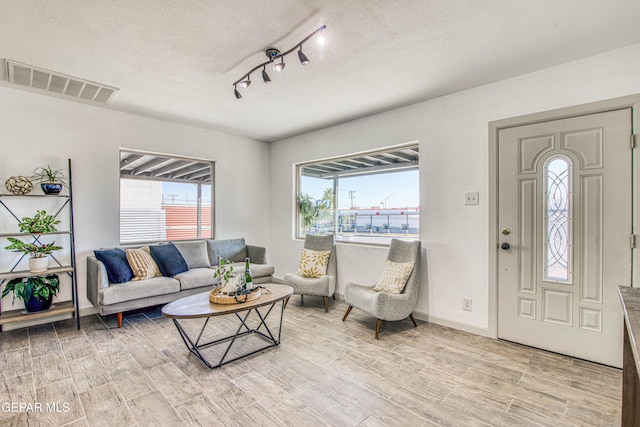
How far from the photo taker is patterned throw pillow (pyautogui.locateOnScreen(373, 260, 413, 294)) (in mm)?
3336

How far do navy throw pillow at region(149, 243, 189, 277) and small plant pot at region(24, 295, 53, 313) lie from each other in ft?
3.59

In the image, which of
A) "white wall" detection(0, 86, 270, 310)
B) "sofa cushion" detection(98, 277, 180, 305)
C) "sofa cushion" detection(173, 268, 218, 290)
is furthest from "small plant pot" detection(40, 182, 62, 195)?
"sofa cushion" detection(173, 268, 218, 290)

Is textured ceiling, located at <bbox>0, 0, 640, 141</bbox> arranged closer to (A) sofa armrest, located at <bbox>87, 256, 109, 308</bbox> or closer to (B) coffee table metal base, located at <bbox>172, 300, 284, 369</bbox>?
(A) sofa armrest, located at <bbox>87, 256, 109, 308</bbox>

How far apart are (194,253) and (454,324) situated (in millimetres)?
3493

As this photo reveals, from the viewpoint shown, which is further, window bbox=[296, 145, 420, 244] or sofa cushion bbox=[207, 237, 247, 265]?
sofa cushion bbox=[207, 237, 247, 265]

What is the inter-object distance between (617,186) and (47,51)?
4.72 m

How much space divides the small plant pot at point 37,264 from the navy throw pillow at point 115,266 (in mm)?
443

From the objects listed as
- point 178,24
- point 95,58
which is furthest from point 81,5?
point 95,58

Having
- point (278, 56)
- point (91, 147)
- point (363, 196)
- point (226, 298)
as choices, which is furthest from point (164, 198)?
point (278, 56)

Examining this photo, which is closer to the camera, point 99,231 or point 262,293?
point 262,293

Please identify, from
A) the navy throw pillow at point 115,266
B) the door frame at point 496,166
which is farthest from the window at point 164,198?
the door frame at point 496,166

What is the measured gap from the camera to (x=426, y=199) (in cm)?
354

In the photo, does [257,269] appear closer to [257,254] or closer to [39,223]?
[257,254]

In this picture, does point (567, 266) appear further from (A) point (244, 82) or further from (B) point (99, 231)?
(B) point (99, 231)
